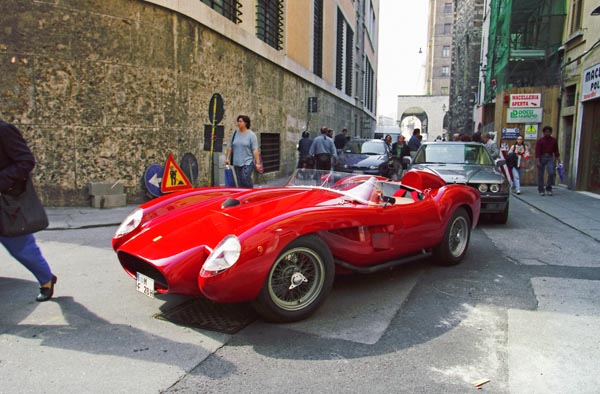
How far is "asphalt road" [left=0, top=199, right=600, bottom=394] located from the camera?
2752 mm

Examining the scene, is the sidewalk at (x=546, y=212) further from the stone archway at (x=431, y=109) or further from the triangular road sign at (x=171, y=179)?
the stone archway at (x=431, y=109)

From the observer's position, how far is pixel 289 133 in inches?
687

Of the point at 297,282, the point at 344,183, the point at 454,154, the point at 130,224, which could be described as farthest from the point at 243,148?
the point at 297,282

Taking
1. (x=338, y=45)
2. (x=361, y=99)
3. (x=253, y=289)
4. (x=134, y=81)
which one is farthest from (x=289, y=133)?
(x=361, y=99)

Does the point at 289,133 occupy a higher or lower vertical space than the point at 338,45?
lower

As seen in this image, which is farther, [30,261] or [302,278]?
[30,261]

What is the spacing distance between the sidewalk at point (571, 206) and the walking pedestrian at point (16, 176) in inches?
274

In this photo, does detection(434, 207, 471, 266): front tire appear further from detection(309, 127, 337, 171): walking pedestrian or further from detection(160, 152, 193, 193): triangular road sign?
detection(309, 127, 337, 171): walking pedestrian

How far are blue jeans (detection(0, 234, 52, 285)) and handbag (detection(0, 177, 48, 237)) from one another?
0.14 meters

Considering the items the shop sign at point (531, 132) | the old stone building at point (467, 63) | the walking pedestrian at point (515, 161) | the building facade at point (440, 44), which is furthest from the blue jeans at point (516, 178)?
the building facade at point (440, 44)

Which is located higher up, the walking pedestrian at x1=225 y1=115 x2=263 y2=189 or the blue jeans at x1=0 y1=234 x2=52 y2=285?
the walking pedestrian at x1=225 y1=115 x2=263 y2=189

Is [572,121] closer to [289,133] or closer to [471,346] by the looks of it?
[289,133]

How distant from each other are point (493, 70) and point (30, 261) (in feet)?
80.6

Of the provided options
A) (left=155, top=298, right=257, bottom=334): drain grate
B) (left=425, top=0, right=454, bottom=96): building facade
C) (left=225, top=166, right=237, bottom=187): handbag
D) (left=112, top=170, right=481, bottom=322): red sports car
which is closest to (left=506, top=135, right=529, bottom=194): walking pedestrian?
(left=225, top=166, right=237, bottom=187): handbag
